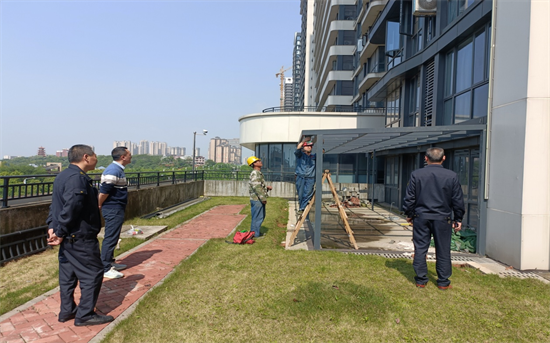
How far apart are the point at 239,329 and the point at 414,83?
12.1 meters

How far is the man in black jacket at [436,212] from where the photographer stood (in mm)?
4594

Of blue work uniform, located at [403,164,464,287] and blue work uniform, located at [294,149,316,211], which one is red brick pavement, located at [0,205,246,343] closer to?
blue work uniform, located at [294,149,316,211]

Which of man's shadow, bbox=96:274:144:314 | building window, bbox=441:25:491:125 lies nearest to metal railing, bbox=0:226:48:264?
man's shadow, bbox=96:274:144:314

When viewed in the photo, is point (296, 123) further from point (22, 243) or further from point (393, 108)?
point (22, 243)

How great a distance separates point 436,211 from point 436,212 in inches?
0.7

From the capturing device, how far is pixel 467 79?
860 cm

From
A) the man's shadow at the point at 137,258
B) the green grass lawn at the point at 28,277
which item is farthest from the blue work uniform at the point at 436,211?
the green grass lawn at the point at 28,277

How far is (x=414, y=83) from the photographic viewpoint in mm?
12953

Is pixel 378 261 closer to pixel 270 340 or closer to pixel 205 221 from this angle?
pixel 270 340

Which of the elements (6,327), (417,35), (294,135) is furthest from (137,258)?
(294,135)

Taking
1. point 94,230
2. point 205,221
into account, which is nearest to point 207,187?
point 205,221

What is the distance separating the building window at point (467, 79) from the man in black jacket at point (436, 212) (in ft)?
13.0

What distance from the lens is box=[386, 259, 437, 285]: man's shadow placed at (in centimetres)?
510

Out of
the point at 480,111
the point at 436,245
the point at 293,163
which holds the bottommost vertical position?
the point at 436,245
